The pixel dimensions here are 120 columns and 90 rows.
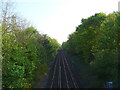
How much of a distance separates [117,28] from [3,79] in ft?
37.2

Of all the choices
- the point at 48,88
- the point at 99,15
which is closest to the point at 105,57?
the point at 48,88

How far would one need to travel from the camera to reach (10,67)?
10.7 m

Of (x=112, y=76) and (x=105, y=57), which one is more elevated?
(x=105, y=57)

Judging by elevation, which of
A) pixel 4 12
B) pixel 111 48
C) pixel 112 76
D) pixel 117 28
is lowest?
pixel 112 76

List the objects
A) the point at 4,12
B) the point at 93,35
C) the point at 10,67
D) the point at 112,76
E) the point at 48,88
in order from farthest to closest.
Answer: the point at 93,35, the point at 48,88, the point at 112,76, the point at 4,12, the point at 10,67

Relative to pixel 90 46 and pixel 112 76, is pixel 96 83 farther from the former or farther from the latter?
pixel 90 46

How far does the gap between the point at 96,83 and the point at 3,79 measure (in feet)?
35.5

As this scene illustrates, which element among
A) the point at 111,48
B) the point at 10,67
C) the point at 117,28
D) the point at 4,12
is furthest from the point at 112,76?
the point at 4,12

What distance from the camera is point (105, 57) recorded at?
1678cm

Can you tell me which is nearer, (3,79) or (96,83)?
(3,79)

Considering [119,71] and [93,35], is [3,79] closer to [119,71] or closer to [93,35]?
[119,71]

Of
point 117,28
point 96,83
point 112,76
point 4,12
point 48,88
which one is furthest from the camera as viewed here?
point 48,88

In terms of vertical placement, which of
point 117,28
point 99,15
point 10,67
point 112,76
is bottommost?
point 112,76

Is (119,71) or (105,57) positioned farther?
(105,57)
